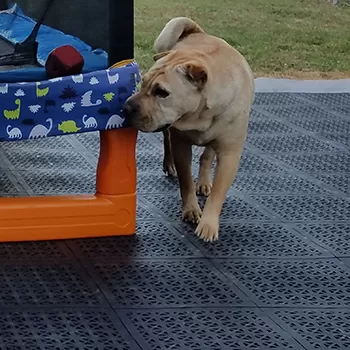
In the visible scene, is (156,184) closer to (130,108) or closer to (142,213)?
(142,213)

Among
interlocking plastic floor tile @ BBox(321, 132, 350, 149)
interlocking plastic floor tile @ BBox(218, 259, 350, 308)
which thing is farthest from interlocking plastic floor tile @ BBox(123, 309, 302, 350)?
interlocking plastic floor tile @ BBox(321, 132, 350, 149)

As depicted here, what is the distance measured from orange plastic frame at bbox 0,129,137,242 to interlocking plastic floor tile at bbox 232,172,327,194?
80 centimetres

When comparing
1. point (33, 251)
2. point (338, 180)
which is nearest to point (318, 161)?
point (338, 180)

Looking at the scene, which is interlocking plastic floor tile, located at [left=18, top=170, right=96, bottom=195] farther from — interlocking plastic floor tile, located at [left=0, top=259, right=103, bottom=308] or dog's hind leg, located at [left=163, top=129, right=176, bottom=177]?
interlocking plastic floor tile, located at [left=0, top=259, right=103, bottom=308]

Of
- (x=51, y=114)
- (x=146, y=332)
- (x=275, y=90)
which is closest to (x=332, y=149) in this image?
(x=275, y=90)

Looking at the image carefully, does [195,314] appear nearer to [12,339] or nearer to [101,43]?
[12,339]

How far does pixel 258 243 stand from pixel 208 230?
0.20m

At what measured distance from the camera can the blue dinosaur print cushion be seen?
309 cm

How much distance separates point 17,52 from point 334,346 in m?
1.86

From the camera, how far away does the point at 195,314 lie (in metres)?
2.66

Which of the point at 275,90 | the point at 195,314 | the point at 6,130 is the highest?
the point at 6,130

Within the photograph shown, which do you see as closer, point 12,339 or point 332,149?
point 12,339

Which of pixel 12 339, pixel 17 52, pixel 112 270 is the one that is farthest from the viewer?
pixel 17 52

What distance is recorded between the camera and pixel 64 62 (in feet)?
10.7
